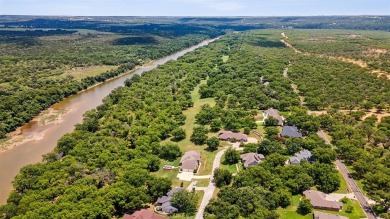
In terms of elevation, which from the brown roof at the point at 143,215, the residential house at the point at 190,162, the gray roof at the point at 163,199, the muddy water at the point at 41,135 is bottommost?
the muddy water at the point at 41,135

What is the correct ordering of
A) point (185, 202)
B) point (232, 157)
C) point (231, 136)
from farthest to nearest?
point (231, 136) → point (232, 157) → point (185, 202)

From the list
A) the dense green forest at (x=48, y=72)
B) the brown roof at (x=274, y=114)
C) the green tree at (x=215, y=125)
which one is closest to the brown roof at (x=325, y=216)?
the green tree at (x=215, y=125)

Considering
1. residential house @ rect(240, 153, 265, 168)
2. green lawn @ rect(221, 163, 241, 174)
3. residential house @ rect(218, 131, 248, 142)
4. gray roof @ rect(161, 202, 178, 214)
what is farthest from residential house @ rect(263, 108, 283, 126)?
gray roof @ rect(161, 202, 178, 214)

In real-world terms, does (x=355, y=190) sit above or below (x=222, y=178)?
below

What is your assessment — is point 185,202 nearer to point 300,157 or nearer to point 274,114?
point 300,157

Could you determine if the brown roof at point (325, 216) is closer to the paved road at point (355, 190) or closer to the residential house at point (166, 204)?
the paved road at point (355, 190)

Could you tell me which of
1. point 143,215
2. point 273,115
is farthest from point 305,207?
point 273,115

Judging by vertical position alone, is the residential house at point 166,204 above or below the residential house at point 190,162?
below
